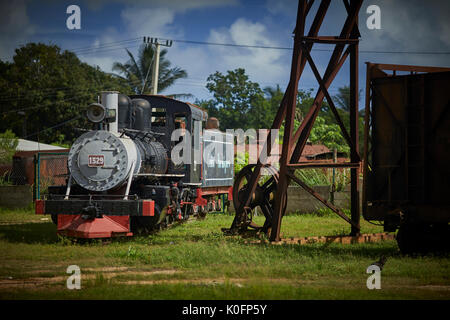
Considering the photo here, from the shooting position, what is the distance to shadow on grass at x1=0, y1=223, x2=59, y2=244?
11367 millimetres

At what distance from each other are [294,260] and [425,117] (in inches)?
130

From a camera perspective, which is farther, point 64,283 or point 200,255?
point 200,255

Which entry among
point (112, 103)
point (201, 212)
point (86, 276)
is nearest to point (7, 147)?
point (201, 212)

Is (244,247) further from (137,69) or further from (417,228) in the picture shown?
(137,69)

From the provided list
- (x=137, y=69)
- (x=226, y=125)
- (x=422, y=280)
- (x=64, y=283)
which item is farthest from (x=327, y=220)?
(x=226, y=125)

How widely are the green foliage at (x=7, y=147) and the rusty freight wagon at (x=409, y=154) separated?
26043 millimetres

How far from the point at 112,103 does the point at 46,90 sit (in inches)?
1210

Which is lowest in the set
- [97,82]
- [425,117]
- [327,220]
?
[327,220]

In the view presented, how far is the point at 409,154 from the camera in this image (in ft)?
30.1

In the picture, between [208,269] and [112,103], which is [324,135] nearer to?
[112,103]

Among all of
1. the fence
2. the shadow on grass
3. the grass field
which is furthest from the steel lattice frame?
the fence

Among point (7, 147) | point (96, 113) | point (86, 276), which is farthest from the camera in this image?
point (7, 147)

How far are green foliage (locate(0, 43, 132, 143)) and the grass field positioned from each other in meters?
28.9
